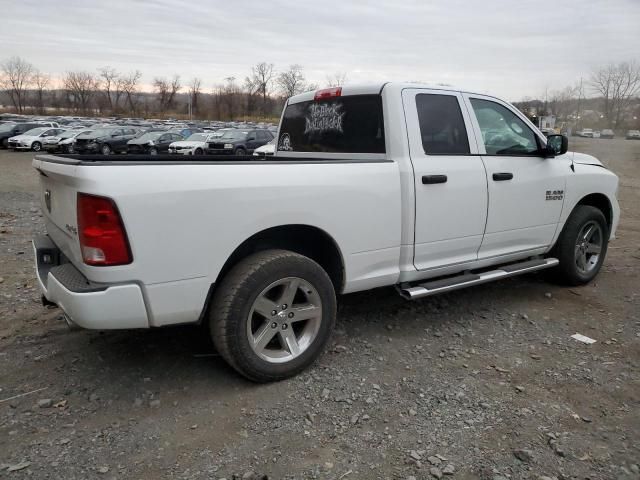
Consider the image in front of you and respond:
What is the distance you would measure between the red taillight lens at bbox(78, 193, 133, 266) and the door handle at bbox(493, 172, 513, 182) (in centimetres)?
297

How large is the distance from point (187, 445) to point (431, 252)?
225cm

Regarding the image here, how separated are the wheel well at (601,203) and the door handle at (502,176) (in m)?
1.49

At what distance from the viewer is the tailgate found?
2.84 m

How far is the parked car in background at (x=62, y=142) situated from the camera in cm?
2914

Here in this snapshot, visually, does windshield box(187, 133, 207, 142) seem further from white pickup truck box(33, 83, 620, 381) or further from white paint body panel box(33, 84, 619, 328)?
white paint body panel box(33, 84, 619, 328)

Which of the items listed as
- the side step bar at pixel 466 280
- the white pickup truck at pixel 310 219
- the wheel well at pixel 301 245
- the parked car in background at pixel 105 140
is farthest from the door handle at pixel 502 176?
the parked car in background at pixel 105 140

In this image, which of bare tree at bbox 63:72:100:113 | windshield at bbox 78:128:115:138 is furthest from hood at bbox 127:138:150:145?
bare tree at bbox 63:72:100:113

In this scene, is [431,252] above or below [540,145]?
below

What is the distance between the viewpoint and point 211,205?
290cm

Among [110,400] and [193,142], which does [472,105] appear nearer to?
[110,400]

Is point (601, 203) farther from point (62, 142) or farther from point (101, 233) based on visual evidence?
point (62, 142)

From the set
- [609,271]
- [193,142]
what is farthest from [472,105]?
[193,142]

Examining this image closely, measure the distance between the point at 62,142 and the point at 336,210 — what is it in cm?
3073

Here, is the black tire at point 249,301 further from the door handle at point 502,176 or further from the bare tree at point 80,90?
the bare tree at point 80,90
